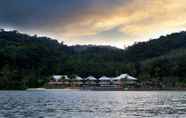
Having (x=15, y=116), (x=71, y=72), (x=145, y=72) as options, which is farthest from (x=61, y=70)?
(x=15, y=116)

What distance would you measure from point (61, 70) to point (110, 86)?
27.0 meters

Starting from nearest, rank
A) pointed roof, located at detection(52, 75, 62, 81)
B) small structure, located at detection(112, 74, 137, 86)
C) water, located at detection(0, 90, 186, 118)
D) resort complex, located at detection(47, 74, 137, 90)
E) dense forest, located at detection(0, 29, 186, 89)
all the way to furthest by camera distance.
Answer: water, located at detection(0, 90, 186, 118), dense forest, located at detection(0, 29, 186, 89), resort complex, located at detection(47, 74, 137, 90), small structure, located at detection(112, 74, 137, 86), pointed roof, located at detection(52, 75, 62, 81)

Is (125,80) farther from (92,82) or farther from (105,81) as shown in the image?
(92,82)

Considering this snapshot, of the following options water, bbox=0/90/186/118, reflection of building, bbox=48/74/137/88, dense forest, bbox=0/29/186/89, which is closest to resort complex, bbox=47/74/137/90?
reflection of building, bbox=48/74/137/88

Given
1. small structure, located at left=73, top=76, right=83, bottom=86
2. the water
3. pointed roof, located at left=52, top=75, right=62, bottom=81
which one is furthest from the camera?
small structure, located at left=73, top=76, right=83, bottom=86

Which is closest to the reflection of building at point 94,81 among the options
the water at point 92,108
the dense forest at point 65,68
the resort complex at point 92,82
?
the resort complex at point 92,82

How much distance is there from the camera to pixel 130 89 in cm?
14888

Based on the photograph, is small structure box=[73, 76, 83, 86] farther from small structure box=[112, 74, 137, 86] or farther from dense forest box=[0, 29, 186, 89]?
small structure box=[112, 74, 137, 86]

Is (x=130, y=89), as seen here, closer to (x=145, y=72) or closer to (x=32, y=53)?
(x=145, y=72)

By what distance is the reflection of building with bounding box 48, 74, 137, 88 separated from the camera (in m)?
164

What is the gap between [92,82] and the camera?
6713 inches

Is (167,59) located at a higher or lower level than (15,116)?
higher

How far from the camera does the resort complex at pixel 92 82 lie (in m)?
162

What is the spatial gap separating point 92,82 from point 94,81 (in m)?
1.90
